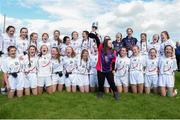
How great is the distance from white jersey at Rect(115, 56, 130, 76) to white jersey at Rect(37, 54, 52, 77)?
8.41 feet

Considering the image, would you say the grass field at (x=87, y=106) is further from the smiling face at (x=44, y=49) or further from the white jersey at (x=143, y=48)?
the white jersey at (x=143, y=48)

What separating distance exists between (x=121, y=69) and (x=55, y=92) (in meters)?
2.66

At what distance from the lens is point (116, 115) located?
9.78 m

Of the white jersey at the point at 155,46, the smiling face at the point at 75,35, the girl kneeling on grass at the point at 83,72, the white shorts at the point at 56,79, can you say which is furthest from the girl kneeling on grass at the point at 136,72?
the white shorts at the point at 56,79

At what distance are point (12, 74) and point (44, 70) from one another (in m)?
1.22

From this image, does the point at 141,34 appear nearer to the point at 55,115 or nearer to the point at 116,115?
the point at 116,115

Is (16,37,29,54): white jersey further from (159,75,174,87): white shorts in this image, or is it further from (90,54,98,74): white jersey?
(159,75,174,87): white shorts

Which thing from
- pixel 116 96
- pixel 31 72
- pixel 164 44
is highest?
pixel 164 44

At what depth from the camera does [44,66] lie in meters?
12.2

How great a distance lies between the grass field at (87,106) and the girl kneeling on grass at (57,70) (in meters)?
0.61

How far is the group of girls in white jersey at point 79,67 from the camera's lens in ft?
39.9

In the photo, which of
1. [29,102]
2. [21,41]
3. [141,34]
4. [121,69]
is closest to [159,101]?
[121,69]

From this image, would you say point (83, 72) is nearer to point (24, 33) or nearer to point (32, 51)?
point (32, 51)

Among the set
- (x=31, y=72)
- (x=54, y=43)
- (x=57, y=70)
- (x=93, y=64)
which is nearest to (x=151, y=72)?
(x=93, y=64)
